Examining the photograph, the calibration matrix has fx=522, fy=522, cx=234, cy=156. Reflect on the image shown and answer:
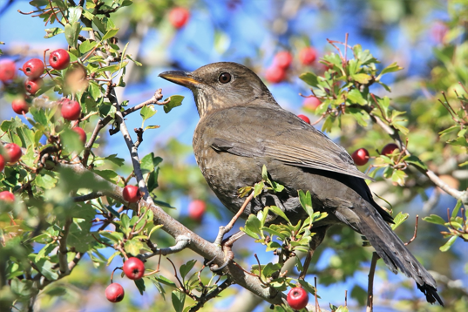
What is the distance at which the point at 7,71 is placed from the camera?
9.73 feet

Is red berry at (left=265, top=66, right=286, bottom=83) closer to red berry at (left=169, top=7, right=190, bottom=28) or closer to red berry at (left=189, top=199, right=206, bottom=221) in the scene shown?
red berry at (left=169, top=7, right=190, bottom=28)

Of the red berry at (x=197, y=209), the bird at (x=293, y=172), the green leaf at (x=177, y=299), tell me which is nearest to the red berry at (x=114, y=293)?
the green leaf at (x=177, y=299)

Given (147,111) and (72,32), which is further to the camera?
(147,111)

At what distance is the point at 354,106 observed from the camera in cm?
425

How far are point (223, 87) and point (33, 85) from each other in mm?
2742

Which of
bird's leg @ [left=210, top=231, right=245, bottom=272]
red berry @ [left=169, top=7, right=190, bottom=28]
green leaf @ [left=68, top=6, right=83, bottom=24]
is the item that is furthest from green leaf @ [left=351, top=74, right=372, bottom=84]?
red berry @ [left=169, top=7, right=190, bottom=28]

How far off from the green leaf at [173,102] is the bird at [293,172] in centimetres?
92

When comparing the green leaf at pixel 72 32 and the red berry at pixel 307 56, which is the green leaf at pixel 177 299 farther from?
the red berry at pixel 307 56

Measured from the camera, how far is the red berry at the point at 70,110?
268 cm

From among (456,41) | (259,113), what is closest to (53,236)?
(259,113)

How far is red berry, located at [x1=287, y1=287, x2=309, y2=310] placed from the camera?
3.12m

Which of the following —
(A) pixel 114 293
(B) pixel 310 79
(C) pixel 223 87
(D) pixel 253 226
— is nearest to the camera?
(A) pixel 114 293

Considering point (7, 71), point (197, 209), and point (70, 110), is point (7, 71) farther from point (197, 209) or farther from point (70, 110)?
point (197, 209)

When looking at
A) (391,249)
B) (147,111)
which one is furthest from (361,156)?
(147,111)
